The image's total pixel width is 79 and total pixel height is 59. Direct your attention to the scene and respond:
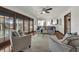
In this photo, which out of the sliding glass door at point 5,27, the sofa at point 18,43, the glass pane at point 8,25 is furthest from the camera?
the glass pane at point 8,25

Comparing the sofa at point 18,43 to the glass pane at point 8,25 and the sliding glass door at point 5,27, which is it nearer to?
the sliding glass door at point 5,27

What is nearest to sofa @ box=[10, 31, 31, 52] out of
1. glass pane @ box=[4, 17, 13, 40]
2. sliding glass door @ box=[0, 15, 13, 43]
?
sliding glass door @ box=[0, 15, 13, 43]

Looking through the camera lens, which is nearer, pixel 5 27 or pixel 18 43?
pixel 18 43

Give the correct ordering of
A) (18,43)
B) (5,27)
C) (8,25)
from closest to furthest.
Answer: (18,43)
(5,27)
(8,25)

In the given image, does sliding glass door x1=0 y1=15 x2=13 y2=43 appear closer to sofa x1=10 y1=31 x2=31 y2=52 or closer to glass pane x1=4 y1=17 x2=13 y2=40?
glass pane x1=4 y1=17 x2=13 y2=40

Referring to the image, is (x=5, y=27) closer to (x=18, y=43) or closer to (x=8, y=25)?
(x=8, y=25)

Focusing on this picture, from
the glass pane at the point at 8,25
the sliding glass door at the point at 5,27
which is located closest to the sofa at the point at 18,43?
the sliding glass door at the point at 5,27

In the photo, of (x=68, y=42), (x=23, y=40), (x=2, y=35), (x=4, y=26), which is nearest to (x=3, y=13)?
(x=4, y=26)

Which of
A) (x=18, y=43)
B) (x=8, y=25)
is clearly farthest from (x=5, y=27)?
(x=18, y=43)

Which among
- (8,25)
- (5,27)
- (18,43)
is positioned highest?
(8,25)

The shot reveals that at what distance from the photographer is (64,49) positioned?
2441 mm
